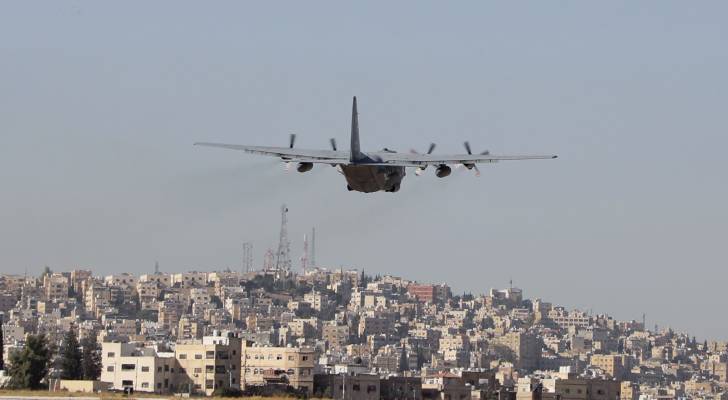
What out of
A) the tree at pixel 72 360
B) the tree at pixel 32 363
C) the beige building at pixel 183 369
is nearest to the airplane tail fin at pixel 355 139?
the tree at pixel 32 363

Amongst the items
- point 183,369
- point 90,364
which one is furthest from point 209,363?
point 90,364

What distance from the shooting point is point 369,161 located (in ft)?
319

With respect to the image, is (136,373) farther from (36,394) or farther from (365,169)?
(365,169)

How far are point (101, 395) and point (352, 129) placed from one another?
77.0 feet

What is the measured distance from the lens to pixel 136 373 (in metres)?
193

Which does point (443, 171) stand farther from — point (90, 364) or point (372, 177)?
point (90, 364)

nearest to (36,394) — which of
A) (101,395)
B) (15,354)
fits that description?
(101,395)

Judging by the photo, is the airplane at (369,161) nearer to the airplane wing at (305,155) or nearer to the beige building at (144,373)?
the airplane wing at (305,155)

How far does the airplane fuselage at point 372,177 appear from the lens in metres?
97.2

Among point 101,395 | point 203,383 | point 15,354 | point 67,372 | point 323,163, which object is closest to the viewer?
point 323,163

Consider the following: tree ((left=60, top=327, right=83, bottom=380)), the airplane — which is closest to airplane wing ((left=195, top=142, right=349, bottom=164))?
the airplane

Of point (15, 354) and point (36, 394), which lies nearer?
point (36, 394)

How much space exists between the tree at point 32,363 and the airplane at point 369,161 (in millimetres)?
50346

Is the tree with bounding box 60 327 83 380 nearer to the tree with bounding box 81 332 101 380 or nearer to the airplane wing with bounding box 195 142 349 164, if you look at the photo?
the tree with bounding box 81 332 101 380
